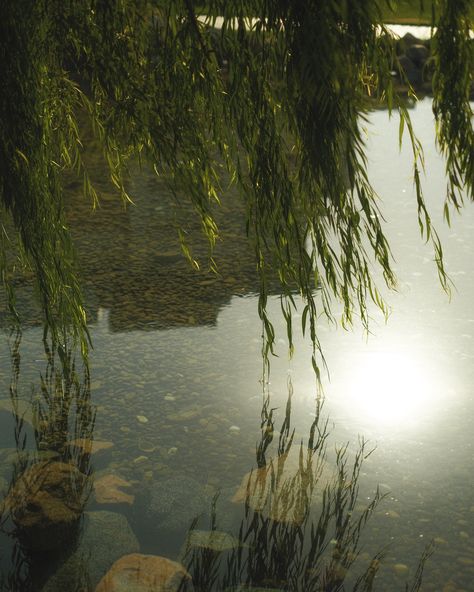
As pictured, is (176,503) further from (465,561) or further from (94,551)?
(465,561)

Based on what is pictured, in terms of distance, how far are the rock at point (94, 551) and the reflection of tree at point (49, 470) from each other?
5cm

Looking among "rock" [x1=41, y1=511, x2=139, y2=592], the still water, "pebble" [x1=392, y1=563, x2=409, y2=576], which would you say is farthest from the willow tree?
"pebble" [x1=392, y1=563, x2=409, y2=576]

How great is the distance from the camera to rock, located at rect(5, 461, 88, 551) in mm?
2953

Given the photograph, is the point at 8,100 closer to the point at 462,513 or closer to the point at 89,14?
the point at 89,14

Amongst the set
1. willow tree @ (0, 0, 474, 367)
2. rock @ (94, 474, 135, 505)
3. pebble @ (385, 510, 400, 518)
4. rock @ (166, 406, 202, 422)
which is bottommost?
rock @ (94, 474, 135, 505)

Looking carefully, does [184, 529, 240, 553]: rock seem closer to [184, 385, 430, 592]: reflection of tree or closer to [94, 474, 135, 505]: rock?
[184, 385, 430, 592]: reflection of tree

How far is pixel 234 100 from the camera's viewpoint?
2791 millimetres

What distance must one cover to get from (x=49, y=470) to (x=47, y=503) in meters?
0.25

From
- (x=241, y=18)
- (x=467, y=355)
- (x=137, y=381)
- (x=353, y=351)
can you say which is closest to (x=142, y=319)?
(x=137, y=381)

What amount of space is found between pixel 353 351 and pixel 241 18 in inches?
77.6

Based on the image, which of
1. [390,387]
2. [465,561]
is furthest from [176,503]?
[390,387]

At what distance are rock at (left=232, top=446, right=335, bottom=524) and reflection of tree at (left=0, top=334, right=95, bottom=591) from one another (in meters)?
0.57

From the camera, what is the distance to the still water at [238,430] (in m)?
2.87

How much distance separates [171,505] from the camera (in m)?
3.12
